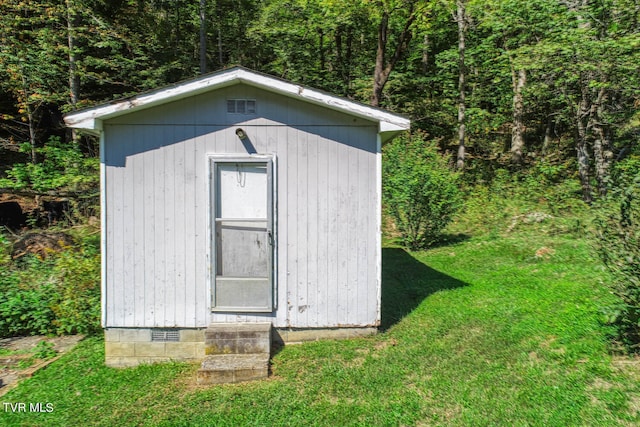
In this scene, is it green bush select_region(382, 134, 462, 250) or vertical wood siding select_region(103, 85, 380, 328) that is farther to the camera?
green bush select_region(382, 134, 462, 250)

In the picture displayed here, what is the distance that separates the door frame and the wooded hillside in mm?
6437

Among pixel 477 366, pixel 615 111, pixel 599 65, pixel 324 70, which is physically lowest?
pixel 477 366

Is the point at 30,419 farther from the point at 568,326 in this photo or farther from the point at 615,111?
the point at 615,111

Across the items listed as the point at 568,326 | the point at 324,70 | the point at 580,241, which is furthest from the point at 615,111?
the point at 324,70

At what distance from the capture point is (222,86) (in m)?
4.50

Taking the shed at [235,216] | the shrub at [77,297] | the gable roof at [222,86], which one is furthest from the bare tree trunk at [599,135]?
the shrub at [77,297]

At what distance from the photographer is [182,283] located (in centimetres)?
457

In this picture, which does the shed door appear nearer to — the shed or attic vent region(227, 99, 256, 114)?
the shed

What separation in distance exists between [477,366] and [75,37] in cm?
1347

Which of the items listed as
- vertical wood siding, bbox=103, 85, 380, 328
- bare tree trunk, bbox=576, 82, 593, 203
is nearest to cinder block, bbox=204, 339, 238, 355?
vertical wood siding, bbox=103, 85, 380, 328

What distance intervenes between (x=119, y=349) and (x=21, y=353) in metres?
1.48

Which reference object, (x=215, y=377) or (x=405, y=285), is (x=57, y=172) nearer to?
(x=215, y=377)

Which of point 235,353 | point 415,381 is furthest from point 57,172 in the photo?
point 415,381

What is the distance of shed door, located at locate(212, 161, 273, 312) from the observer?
4586 millimetres
